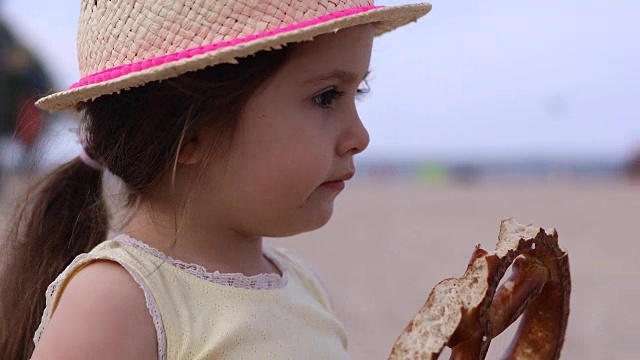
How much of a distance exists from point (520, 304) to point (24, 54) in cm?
2832

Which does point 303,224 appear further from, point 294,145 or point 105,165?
point 105,165

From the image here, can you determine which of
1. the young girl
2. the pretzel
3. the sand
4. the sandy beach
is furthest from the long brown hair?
the sand

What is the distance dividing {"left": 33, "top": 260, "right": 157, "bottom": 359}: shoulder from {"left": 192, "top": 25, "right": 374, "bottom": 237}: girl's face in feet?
0.94

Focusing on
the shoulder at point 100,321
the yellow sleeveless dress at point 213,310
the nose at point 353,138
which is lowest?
the shoulder at point 100,321

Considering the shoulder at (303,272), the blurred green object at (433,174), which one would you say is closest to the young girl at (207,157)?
the shoulder at (303,272)

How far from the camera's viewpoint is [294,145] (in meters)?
2.06

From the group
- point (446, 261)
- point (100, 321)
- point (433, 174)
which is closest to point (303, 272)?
point (100, 321)

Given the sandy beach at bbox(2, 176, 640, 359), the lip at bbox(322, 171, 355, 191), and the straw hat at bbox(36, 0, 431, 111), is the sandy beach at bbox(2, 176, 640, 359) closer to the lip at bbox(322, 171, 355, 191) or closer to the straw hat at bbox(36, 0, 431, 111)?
the straw hat at bbox(36, 0, 431, 111)

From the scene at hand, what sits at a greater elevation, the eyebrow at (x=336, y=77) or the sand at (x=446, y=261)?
the sand at (x=446, y=261)

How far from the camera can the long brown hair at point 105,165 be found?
2025 millimetres

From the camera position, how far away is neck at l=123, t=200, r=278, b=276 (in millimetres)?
2119

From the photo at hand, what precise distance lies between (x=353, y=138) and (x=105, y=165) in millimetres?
603

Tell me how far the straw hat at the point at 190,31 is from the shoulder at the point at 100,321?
40 centimetres

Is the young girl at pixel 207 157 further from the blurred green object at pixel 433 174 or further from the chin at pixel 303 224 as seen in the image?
the blurred green object at pixel 433 174
